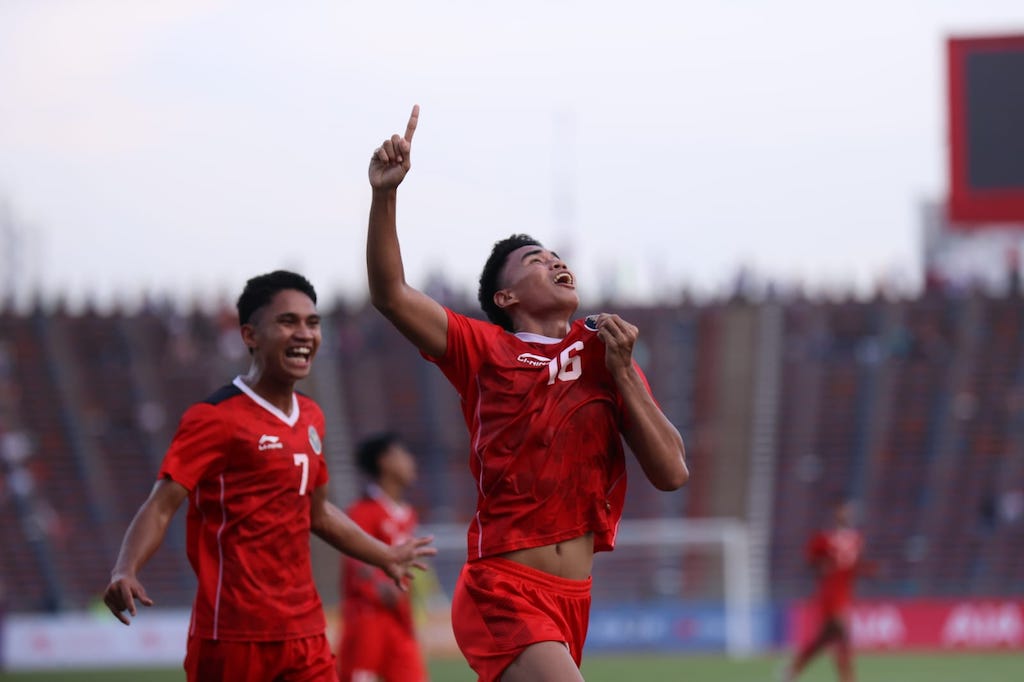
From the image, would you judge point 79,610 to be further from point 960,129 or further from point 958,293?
point 958,293

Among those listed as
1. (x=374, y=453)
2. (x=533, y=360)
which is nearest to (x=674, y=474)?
(x=533, y=360)

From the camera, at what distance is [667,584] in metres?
22.4

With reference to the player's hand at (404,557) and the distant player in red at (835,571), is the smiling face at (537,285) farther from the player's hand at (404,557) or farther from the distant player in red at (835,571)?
the distant player in red at (835,571)

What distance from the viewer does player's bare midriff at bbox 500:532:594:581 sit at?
4.67 metres

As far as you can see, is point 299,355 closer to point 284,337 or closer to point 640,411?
point 284,337

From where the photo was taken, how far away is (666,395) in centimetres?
2798

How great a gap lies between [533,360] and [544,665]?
1.02 meters

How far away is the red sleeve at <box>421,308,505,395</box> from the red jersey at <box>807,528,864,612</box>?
11.4 m

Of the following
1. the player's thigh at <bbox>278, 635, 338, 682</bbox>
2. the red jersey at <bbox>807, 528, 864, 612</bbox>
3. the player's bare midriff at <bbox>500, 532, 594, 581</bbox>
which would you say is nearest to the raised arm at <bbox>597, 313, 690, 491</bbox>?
the player's bare midriff at <bbox>500, 532, 594, 581</bbox>

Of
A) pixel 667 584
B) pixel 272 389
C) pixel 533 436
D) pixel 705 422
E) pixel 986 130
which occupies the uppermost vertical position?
pixel 986 130

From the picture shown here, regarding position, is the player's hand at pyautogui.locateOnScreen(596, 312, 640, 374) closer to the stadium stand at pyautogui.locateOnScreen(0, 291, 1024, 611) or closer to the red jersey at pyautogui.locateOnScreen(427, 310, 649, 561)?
the red jersey at pyautogui.locateOnScreen(427, 310, 649, 561)

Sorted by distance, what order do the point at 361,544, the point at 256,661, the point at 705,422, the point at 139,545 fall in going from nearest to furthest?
1. the point at 139,545
2. the point at 256,661
3. the point at 361,544
4. the point at 705,422

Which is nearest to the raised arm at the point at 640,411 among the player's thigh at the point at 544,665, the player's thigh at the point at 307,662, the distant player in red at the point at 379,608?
the player's thigh at the point at 544,665

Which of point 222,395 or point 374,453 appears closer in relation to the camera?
point 222,395
